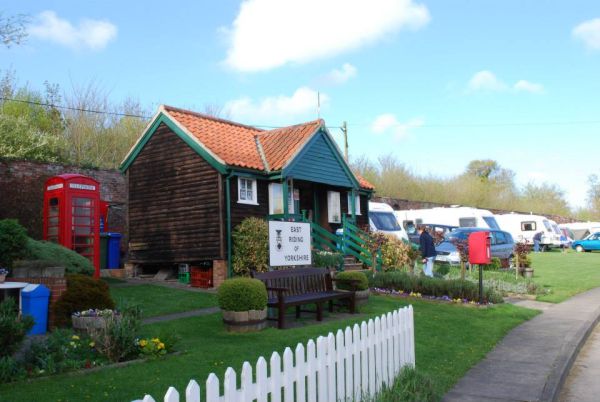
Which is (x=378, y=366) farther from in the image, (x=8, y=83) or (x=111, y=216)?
(x=8, y=83)

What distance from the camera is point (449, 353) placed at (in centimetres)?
856

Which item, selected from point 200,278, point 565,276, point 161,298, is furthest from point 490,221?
point 161,298

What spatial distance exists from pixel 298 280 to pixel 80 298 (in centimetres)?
412

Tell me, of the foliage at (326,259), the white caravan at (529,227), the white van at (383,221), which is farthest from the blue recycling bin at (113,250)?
the white caravan at (529,227)

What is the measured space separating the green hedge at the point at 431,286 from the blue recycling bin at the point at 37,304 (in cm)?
889

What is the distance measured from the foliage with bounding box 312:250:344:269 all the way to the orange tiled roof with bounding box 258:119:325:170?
3052mm

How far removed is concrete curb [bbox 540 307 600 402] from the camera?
676 centimetres

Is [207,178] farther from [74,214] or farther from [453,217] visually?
[453,217]

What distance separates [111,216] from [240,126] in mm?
5922

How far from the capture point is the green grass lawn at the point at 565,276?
17.7 m

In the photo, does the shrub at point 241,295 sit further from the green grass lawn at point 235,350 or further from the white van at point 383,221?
the white van at point 383,221

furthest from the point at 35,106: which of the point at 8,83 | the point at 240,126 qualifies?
the point at 240,126

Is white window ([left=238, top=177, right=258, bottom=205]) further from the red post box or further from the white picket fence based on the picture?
the white picket fence

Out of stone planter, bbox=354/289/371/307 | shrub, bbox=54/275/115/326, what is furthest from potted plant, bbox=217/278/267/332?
stone planter, bbox=354/289/371/307
